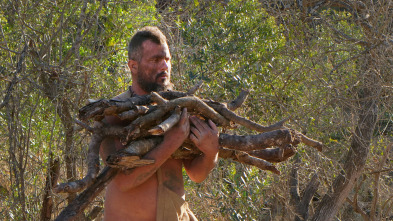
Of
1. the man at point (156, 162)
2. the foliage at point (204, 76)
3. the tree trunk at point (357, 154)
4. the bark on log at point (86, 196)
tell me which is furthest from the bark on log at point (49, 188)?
the tree trunk at point (357, 154)

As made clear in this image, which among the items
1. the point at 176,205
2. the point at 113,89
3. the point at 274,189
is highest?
the point at 113,89

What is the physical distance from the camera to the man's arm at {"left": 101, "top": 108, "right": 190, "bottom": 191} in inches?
122

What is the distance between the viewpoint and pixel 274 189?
6.55 metres

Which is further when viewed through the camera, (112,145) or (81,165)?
(81,165)

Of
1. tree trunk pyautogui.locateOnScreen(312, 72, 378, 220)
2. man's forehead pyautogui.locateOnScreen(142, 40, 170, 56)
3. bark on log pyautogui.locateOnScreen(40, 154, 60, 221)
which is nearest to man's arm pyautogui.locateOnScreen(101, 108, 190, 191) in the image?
man's forehead pyautogui.locateOnScreen(142, 40, 170, 56)

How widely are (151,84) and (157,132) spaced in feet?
2.18

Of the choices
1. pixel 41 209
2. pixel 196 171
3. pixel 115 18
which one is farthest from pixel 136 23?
pixel 196 171

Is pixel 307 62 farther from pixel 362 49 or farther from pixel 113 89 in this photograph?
pixel 113 89

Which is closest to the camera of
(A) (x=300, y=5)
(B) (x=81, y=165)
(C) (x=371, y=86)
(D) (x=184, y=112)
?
(D) (x=184, y=112)

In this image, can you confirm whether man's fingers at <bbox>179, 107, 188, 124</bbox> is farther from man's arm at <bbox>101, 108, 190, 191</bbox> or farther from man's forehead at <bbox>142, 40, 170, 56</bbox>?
man's forehead at <bbox>142, 40, 170, 56</bbox>

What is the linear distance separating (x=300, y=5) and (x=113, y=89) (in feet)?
9.42

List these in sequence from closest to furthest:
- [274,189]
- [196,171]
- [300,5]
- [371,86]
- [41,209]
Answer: [196,171]
[41,209]
[371,86]
[274,189]
[300,5]

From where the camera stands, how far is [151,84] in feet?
11.4

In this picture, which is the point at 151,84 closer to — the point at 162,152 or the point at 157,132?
the point at 162,152
